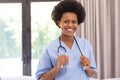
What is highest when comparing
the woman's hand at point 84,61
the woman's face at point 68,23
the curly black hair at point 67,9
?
the curly black hair at point 67,9

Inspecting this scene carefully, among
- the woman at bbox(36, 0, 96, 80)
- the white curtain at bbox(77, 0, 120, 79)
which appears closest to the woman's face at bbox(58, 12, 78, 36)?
the woman at bbox(36, 0, 96, 80)

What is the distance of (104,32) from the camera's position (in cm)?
298

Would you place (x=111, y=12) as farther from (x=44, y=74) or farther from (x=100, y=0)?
(x=44, y=74)

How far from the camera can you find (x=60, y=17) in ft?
4.55

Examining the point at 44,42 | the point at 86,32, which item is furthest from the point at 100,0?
the point at 44,42

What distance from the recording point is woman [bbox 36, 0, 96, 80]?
A: 130 cm

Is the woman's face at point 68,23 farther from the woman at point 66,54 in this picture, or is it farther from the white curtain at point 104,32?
the white curtain at point 104,32

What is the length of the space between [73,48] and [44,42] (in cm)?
188

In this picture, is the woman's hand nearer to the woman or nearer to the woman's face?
the woman

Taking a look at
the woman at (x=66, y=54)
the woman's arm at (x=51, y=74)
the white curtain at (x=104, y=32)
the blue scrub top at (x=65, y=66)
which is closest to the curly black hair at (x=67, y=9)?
the woman at (x=66, y=54)

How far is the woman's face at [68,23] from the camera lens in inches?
52.7

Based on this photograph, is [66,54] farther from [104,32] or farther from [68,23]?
[104,32]

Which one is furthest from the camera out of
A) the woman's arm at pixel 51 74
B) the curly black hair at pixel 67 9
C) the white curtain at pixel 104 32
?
the white curtain at pixel 104 32

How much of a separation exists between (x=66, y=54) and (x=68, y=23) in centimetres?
18
